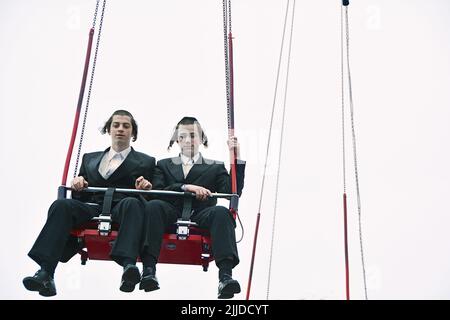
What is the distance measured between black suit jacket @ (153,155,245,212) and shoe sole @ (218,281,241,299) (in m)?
0.75

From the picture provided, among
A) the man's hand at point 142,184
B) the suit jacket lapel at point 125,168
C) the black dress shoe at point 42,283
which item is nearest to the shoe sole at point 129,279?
the black dress shoe at point 42,283

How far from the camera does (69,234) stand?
15.2ft

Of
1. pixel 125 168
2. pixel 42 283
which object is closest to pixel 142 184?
pixel 125 168

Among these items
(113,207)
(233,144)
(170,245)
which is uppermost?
(233,144)

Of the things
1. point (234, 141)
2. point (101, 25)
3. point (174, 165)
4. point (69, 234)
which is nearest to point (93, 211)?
point (69, 234)

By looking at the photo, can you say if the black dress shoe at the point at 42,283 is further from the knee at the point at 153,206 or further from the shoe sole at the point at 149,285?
the knee at the point at 153,206

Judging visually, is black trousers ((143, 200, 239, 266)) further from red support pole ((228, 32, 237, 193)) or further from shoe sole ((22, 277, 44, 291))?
shoe sole ((22, 277, 44, 291))

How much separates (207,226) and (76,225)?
0.77 meters

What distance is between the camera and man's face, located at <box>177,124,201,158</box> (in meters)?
5.25

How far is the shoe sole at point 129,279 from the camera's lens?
4.30 m

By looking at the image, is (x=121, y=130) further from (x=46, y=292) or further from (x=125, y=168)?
(x=46, y=292)

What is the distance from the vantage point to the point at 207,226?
471cm

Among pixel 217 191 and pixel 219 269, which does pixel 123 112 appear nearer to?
pixel 217 191

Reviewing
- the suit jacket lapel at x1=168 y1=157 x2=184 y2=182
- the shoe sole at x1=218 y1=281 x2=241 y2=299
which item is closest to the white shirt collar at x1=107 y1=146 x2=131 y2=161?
the suit jacket lapel at x1=168 y1=157 x2=184 y2=182
